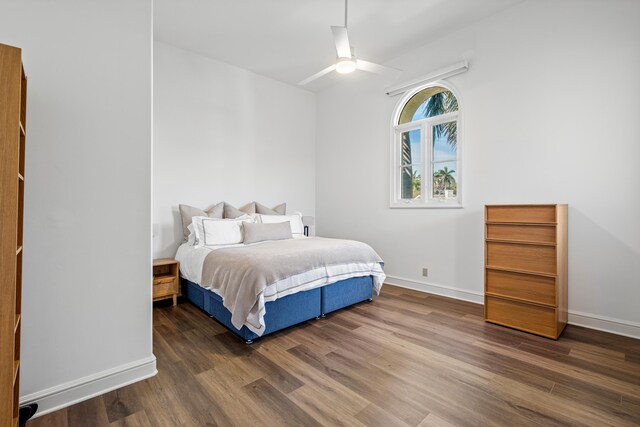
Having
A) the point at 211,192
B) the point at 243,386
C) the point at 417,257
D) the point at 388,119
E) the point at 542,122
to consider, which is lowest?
the point at 243,386

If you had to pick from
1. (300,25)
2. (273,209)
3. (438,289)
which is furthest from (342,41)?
(438,289)

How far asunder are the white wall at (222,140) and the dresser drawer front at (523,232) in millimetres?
3108

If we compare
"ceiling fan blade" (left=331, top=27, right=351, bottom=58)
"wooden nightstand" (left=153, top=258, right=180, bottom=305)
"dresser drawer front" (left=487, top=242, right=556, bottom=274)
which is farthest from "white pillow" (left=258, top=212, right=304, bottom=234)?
"dresser drawer front" (left=487, top=242, right=556, bottom=274)

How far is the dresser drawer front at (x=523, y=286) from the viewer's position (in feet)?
8.20

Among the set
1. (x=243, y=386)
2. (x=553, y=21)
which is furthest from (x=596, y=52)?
(x=243, y=386)

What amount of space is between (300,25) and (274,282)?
2845 mm

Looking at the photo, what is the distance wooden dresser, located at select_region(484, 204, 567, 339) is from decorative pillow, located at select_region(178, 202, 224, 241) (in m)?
3.16

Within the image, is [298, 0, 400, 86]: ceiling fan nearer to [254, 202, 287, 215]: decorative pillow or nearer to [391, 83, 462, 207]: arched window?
[391, 83, 462, 207]: arched window

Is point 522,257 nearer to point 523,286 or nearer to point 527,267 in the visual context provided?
point 527,267

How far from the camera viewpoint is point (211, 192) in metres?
4.12

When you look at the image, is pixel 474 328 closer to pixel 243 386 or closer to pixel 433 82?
pixel 243 386

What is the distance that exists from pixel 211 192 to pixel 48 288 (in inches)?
102

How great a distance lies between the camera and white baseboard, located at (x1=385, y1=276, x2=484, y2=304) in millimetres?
3399

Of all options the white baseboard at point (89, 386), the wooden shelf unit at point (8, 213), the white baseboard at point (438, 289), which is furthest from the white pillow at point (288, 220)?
the wooden shelf unit at point (8, 213)
